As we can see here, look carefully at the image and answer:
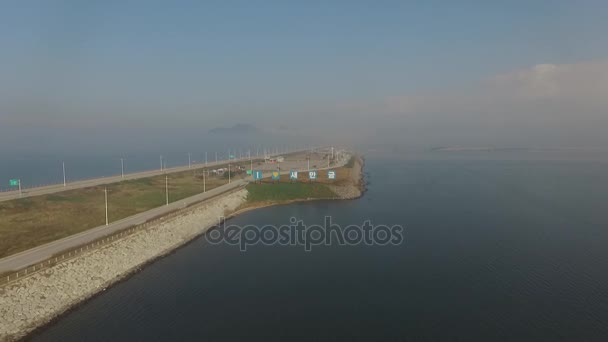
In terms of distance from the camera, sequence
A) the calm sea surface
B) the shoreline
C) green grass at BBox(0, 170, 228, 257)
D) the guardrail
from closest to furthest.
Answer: the shoreline, the calm sea surface, the guardrail, green grass at BBox(0, 170, 228, 257)

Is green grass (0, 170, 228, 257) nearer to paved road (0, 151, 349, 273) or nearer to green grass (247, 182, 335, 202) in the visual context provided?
paved road (0, 151, 349, 273)

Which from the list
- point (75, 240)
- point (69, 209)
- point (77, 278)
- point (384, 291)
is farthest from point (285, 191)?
point (77, 278)

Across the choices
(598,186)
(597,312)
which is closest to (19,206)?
(597,312)

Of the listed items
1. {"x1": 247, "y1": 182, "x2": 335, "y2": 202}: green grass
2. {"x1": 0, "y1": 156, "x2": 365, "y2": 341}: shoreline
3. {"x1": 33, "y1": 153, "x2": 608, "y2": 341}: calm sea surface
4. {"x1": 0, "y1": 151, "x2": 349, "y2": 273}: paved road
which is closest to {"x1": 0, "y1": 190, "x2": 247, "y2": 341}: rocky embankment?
{"x1": 0, "y1": 156, "x2": 365, "y2": 341}: shoreline

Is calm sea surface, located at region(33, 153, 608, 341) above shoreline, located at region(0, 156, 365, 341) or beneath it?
beneath

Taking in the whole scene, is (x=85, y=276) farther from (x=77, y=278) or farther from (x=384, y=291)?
(x=384, y=291)
